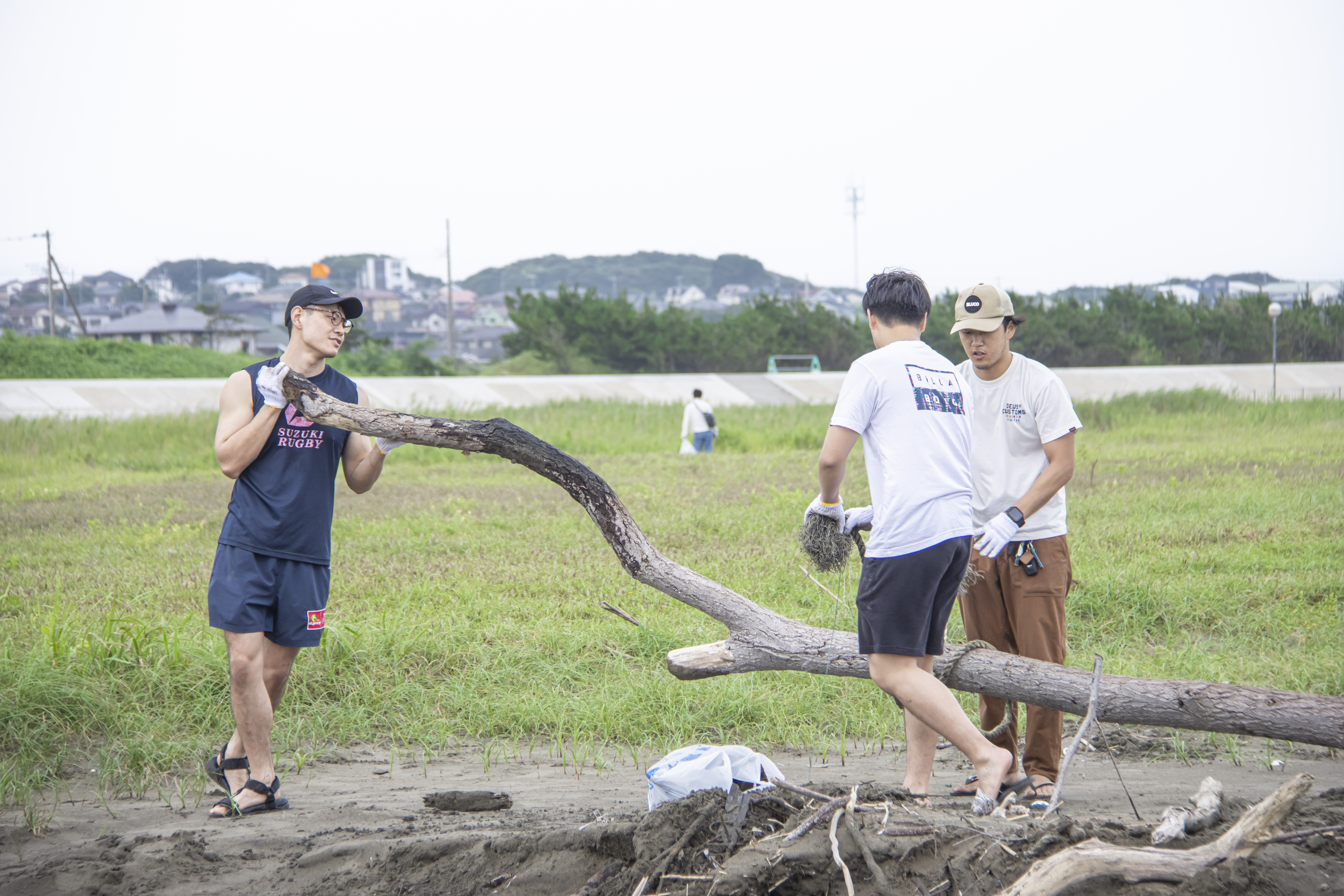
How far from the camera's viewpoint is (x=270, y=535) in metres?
3.20

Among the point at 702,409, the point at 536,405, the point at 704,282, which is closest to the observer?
the point at 702,409

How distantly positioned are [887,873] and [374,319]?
111067 mm

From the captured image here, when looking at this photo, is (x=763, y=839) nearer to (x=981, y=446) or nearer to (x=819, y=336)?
(x=981, y=446)

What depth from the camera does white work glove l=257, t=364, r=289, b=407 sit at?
3.12 m

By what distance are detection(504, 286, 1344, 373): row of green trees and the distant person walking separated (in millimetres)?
20185

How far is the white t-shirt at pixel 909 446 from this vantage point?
2.74 meters

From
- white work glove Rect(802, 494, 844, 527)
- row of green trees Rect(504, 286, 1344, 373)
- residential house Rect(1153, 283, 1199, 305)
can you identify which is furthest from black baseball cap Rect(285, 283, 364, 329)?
residential house Rect(1153, 283, 1199, 305)

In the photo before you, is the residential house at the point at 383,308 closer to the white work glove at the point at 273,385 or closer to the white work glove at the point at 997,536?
the white work glove at the point at 273,385

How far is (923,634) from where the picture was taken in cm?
277

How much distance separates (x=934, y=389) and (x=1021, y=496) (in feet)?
2.56

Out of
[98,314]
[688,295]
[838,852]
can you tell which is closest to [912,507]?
[838,852]

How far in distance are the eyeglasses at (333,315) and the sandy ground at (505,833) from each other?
5.43ft

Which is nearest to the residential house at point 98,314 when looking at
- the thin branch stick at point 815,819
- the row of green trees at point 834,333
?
the row of green trees at point 834,333

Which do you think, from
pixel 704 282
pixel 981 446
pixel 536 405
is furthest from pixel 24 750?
pixel 704 282
